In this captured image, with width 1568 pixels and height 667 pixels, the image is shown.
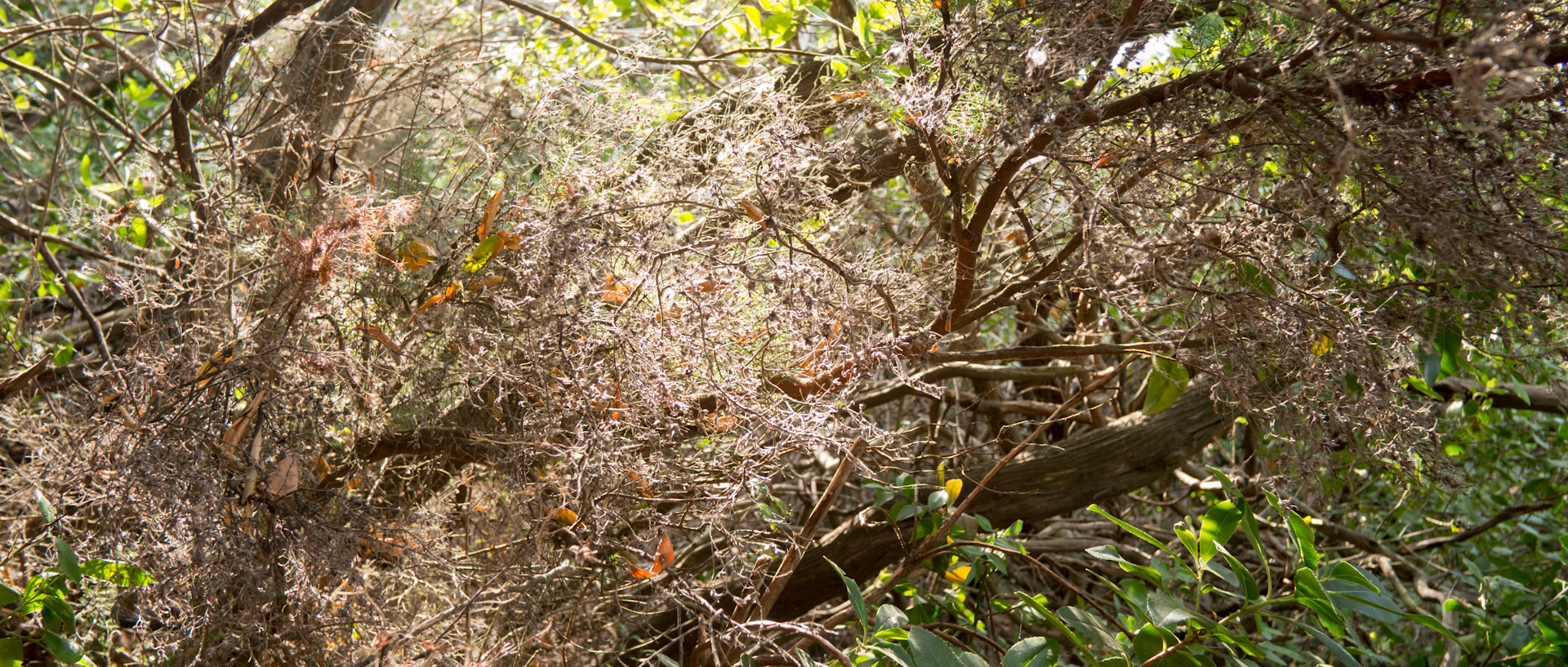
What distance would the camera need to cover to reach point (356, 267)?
65.3 inches

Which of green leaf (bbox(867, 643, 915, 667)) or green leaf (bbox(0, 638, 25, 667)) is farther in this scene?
green leaf (bbox(0, 638, 25, 667))

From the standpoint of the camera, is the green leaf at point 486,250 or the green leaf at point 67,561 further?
the green leaf at point 486,250

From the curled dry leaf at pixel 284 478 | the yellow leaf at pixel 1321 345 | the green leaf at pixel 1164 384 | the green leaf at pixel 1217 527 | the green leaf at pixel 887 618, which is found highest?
the curled dry leaf at pixel 284 478

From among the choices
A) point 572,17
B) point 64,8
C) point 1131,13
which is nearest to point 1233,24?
point 1131,13

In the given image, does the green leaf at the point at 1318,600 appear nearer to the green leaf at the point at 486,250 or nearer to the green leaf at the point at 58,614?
the green leaf at the point at 486,250

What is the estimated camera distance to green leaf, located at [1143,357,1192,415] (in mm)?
1879

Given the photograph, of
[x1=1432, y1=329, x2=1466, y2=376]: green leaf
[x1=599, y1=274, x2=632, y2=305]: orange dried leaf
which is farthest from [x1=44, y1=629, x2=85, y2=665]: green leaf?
[x1=1432, y1=329, x2=1466, y2=376]: green leaf

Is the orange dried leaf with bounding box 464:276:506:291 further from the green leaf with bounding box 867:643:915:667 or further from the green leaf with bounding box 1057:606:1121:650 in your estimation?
the green leaf with bounding box 1057:606:1121:650

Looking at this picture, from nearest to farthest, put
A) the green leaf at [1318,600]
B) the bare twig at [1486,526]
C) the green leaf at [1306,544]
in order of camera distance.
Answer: the green leaf at [1318,600] < the green leaf at [1306,544] < the bare twig at [1486,526]

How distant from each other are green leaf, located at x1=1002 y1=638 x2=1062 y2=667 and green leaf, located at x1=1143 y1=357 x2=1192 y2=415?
2.24 ft

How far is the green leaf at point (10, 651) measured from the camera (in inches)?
59.0

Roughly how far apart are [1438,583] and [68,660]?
3.34 meters

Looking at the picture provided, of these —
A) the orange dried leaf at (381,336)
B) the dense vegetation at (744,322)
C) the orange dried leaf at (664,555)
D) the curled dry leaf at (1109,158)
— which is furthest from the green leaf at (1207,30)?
the orange dried leaf at (381,336)

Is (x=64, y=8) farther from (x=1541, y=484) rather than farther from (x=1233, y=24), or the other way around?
(x=1541, y=484)
